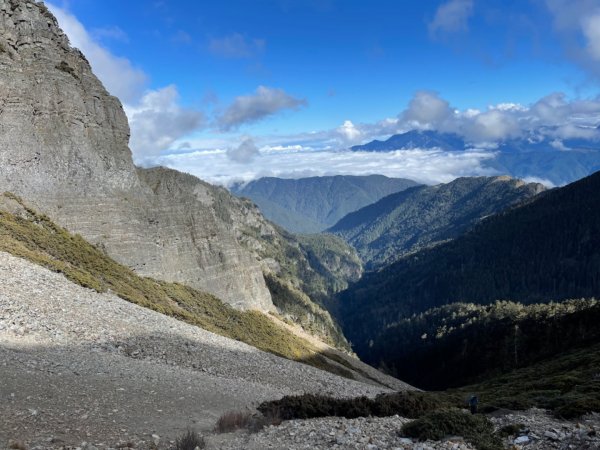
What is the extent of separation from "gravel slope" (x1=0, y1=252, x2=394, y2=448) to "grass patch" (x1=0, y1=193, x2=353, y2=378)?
4037 mm

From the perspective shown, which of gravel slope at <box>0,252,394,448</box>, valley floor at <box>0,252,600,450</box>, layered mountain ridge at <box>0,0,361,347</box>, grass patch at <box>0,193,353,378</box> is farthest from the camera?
layered mountain ridge at <box>0,0,361,347</box>

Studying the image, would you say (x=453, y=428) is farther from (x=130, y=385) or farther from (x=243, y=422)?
(x=130, y=385)

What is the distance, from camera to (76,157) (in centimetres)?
6031

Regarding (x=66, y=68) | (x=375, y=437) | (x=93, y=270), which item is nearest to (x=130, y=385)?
(x=375, y=437)

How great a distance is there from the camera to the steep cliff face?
181 ft

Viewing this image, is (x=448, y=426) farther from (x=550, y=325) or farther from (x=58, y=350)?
(x=550, y=325)

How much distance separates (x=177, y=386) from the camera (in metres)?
24.1

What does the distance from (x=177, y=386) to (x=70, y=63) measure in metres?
56.6

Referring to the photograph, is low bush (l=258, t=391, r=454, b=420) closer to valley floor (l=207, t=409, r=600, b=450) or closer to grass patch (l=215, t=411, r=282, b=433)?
grass patch (l=215, t=411, r=282, b=433)

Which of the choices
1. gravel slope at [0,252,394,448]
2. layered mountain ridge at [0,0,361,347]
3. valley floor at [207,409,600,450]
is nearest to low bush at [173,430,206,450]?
valley floor at [207,409,600,450]

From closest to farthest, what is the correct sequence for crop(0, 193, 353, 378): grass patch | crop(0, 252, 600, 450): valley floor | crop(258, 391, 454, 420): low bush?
crop(0, 252, 600, 450): valley floor → crop(258, 391, 454, 420): low bush → crop(0, 193, 353, 378): grass patch

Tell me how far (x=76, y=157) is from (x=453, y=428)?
59199 millimetres

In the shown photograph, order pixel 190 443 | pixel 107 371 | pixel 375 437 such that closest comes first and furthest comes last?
pixel 190 443, pixel 375 437, pixel 107 371

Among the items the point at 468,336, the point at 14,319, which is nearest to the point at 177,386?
the point at 14,319
